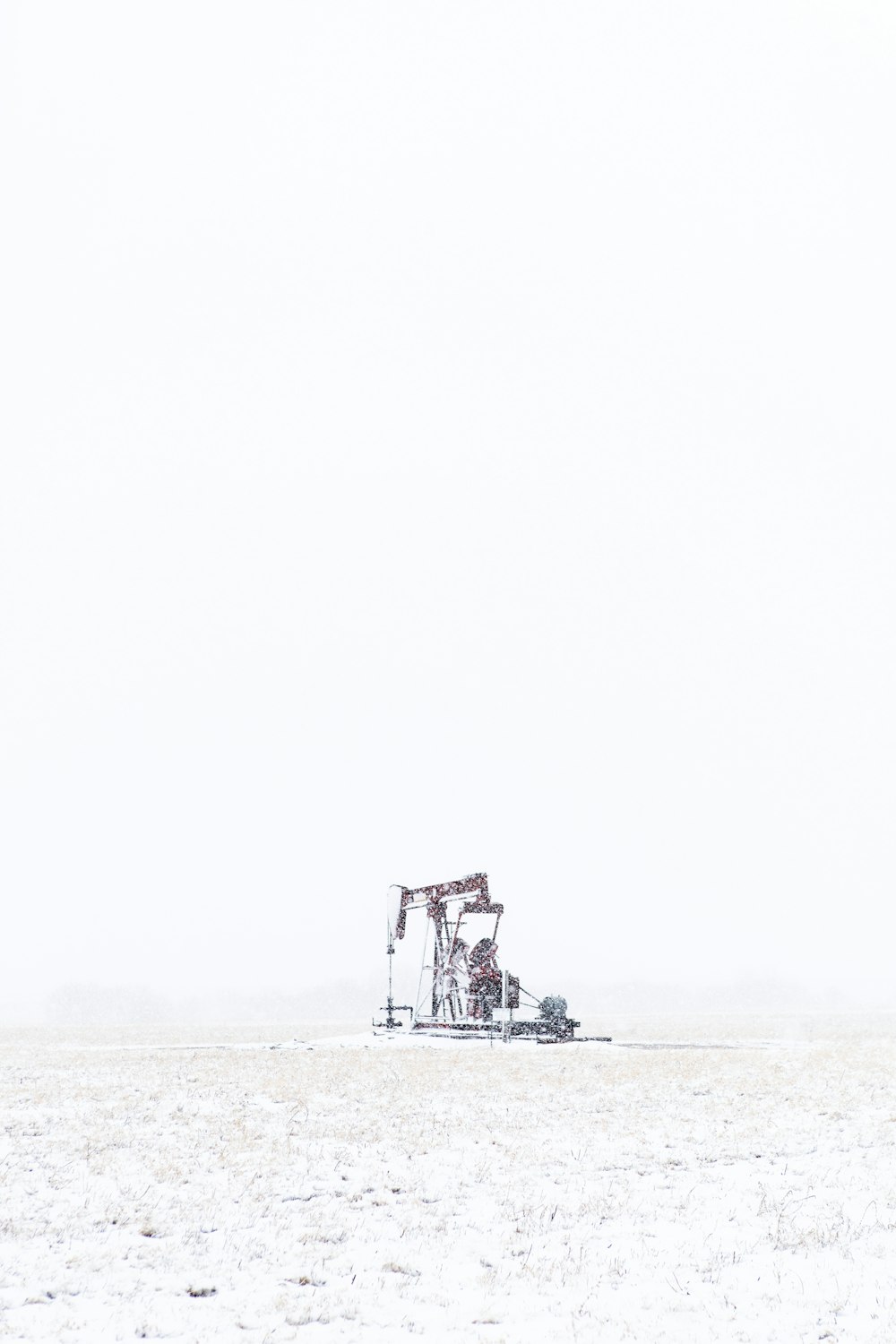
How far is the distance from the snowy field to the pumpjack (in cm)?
1686

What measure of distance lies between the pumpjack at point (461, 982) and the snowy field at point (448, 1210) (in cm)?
1686

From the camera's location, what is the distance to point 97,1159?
12.7m

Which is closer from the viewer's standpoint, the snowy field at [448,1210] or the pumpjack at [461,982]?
the snowy field at [448,1210]

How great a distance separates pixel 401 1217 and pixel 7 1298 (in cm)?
385

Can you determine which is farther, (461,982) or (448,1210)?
(461,982)

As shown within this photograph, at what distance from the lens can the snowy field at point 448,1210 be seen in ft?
25.3

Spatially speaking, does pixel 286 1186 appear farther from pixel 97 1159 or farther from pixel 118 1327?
pixel 118 1327

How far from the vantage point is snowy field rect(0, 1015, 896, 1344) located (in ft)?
25.3

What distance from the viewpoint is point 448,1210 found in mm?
10609

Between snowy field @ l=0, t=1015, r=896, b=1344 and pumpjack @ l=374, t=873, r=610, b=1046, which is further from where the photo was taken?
pumpjack @ l=374, t=873, r=610, b=1046

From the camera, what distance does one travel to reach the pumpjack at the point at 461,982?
3747 centimetres

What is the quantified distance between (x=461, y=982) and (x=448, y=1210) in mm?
31434

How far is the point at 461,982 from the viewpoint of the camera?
41.3 meters

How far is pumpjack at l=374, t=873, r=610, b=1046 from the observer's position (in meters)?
37.5
